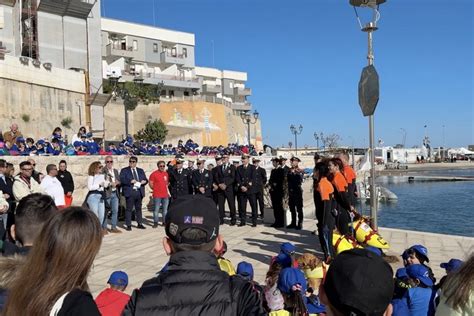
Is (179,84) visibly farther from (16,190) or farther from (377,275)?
(377,275)

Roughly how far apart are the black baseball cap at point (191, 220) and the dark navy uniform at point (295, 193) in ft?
27.9

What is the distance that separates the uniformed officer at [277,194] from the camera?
1092 cm

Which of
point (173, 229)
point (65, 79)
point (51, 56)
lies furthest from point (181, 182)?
point (51, 56)

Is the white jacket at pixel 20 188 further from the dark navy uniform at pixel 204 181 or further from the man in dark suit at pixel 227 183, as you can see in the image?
the man in dark suit at pixel 227 183

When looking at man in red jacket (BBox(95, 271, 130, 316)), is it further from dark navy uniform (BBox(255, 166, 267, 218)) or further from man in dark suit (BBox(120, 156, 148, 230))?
dark navy uniform (BBox(255, 166, 267, 218))

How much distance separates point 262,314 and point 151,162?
15.3m

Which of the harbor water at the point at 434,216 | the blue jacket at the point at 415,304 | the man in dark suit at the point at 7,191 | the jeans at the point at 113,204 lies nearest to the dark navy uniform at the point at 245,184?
the jeans at the point at 113,204

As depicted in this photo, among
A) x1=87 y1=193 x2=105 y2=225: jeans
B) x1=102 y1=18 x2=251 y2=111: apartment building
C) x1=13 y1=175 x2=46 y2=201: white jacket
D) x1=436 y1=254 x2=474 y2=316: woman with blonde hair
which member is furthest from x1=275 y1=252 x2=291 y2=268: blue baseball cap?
x1=102 y1=18 x2=251 y2=111: apartment building

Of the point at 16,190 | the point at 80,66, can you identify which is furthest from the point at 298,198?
the point at 80,66

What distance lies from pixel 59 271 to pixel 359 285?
1.26 meters

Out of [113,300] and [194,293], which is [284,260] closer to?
[113,300]

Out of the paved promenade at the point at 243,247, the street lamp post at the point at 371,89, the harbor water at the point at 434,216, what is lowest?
the harbor water at the point at 434,216

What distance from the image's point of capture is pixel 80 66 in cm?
3206

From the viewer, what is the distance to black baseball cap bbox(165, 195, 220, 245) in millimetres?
2023
